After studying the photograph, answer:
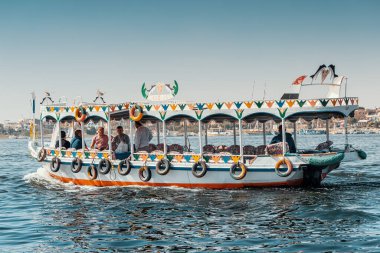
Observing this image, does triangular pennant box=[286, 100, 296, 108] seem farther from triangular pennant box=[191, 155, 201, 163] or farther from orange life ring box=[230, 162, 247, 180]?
triangular pennant box=[191, 155, 201, 163]

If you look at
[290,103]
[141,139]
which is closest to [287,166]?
[290,103]

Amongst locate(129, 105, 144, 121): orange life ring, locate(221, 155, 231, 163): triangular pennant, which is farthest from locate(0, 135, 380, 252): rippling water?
locate(129, 105, 144, 121): orange life ring

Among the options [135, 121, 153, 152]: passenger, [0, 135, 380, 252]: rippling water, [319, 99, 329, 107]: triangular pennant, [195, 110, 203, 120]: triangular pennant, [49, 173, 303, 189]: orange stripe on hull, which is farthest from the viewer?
[135, 121, 153, 152]: passenger

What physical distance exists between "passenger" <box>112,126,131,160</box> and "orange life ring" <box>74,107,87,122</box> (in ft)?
5.16

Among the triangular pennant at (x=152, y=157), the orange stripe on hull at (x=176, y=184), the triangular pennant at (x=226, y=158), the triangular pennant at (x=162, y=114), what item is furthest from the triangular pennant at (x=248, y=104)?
the triangular pennant at (x=152, y=157)

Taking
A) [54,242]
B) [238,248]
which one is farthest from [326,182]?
[54,242]

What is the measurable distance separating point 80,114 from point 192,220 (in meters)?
9.06

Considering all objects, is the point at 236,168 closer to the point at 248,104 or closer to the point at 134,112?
the point at 248,104

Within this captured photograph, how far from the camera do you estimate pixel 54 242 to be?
45.3 feet

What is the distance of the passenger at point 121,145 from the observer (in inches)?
864

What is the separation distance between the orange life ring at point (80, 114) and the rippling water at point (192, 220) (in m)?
2.94

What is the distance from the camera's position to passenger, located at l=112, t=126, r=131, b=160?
21938mm

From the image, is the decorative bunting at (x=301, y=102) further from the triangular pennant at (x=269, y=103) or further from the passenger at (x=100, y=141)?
the passenger at (x=100, y=141)

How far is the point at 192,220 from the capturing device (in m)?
15.6
